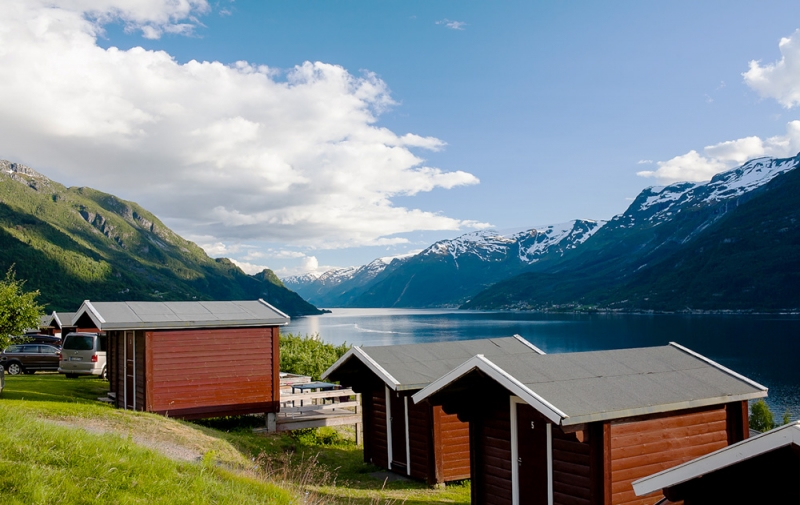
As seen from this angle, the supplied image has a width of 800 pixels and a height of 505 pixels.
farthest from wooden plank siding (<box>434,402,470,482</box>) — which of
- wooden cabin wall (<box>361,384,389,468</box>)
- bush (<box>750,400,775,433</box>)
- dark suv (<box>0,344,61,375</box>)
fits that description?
dark suv (<box>0,344,61,375</box>)

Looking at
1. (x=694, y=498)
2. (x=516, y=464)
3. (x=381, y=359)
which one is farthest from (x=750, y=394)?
(x=381, y=359)

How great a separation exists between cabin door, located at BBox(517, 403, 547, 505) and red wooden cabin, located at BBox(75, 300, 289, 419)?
11.5 metres

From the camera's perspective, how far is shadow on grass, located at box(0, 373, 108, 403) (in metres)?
20.7

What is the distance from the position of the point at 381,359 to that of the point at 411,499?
428 cm

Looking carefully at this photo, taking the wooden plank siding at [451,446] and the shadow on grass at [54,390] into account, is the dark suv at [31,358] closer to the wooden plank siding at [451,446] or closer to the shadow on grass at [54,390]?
the shadow on grass at [54,390]

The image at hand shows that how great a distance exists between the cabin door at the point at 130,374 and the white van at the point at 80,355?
35.7 feet

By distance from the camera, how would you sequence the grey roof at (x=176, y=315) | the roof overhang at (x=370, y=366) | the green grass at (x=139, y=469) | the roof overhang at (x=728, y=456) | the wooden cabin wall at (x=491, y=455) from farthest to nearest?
the grey roof at (x=176, y=315)
the roof overhang at (x=370, y=366)
the wooden cabin wall at (x=491, y=455)
the green grass at (x=139, y=469)
the roof overhang at (x=728, y=456)

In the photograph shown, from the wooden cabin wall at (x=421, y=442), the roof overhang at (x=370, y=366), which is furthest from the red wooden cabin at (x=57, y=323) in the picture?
the wooden cabin wall at (x=421, y=442)

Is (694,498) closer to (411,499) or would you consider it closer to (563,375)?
(563,375)

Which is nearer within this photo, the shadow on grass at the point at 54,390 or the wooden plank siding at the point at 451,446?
the wooden plank siding at the point at 451,446

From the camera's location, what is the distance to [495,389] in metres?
12.4

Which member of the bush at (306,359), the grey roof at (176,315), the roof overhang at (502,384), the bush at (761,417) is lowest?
the bush at (761,417)

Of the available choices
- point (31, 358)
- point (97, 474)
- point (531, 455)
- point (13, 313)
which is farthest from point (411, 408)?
point (31, 358)

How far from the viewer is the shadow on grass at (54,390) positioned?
67.8ft
